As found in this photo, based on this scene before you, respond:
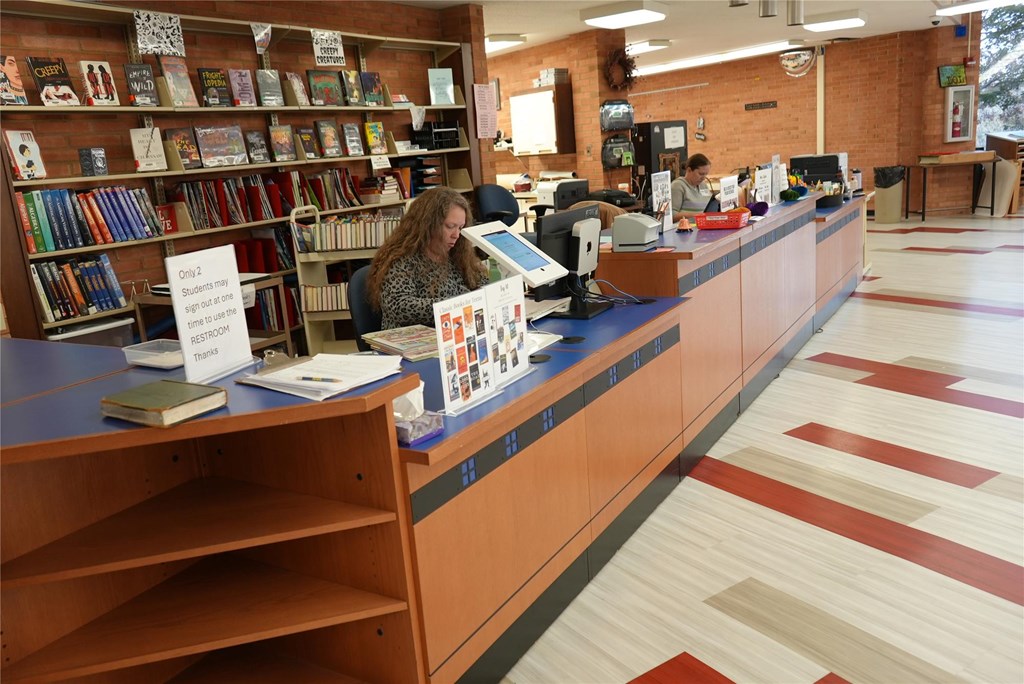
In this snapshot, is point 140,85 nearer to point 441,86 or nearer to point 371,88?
point 371,88

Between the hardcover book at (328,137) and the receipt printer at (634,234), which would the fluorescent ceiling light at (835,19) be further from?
the receipt printer at (634,234)

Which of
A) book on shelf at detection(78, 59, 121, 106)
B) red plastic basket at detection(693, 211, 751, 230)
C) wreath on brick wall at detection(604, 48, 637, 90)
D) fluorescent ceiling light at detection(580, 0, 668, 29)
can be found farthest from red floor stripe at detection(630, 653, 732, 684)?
wreath on brick wall at detection(604, 48, 637, 90)

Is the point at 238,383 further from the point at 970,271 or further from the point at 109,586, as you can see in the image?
the point at 970,271

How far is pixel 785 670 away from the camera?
235cm

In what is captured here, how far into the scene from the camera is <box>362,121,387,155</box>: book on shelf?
22.0 ft

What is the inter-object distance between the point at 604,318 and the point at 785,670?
155cm

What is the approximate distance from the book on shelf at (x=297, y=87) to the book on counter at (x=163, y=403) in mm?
4698

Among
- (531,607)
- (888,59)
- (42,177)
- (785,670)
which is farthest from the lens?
(888,59)

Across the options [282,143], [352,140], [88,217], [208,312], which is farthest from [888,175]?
[208,312]

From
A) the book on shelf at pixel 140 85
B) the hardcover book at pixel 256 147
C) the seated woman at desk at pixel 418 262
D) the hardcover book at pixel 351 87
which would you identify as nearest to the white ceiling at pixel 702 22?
the hardcover book at pixel 351 87

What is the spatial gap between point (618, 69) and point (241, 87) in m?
5.46

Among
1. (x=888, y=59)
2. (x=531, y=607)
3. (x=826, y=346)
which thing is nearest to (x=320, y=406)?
(x=531, y=607)

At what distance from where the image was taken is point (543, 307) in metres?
3.34

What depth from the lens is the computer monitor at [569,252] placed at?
321 cm
